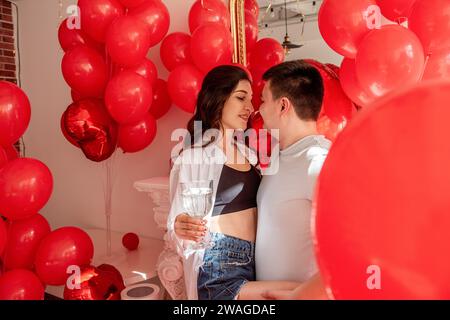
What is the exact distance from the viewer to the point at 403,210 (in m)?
0.53

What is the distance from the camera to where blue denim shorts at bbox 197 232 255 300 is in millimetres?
1322

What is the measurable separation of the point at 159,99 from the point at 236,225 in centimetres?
132

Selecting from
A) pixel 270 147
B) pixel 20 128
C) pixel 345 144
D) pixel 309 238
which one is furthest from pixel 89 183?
pixel 345 144

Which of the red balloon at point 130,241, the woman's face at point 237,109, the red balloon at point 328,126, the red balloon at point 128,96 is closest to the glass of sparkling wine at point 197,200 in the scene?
the woman's face at point 237,109

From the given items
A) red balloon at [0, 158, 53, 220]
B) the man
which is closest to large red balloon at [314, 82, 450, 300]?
the man

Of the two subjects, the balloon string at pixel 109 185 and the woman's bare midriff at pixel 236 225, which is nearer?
the woman's bare midriff at pixel 236 225

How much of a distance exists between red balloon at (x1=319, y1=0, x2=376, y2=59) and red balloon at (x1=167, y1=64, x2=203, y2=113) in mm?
777

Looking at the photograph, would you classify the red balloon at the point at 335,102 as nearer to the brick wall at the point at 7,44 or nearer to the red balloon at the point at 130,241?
the red balloon at the point at 130,241

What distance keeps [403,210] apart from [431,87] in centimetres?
17

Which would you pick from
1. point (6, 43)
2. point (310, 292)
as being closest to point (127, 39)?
point (310, 292)

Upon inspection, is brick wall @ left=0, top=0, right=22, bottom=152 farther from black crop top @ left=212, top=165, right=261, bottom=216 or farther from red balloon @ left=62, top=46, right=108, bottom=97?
black crop top @ left=212, top=165, right=261, bottom=216

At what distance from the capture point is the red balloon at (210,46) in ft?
6.45

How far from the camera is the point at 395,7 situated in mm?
1583
